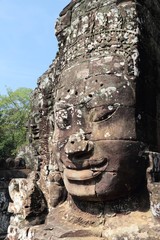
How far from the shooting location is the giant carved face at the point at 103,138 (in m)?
3.09

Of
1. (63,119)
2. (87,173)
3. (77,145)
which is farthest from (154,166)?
(63,119)

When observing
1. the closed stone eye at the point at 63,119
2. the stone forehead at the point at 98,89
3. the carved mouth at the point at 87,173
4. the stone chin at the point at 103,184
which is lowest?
the stone chin at the point at 103,184

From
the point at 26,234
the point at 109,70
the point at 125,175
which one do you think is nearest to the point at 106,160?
the point at 125,175

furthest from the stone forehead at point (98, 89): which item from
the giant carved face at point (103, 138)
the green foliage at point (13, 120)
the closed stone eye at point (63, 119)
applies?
the green foliage at point (13, 120)

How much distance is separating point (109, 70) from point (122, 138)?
717 mm

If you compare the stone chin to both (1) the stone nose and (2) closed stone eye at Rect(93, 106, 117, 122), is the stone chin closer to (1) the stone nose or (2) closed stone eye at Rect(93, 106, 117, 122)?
(1) the stone nose

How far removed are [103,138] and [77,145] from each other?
264 mm

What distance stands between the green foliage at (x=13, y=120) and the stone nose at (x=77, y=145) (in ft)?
63.5

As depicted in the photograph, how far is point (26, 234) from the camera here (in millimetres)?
3547

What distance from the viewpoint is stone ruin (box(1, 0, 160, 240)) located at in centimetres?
309

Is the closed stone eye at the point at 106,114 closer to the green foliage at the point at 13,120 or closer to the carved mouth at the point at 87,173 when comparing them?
the carved mouth at the point at 87,173

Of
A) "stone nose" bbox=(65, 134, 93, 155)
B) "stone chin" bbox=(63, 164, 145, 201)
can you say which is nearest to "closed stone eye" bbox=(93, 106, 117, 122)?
"stone nose" bbox=(65, 134, 93, 155)

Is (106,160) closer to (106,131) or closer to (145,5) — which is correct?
(106,131)

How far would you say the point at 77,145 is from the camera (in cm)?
318
